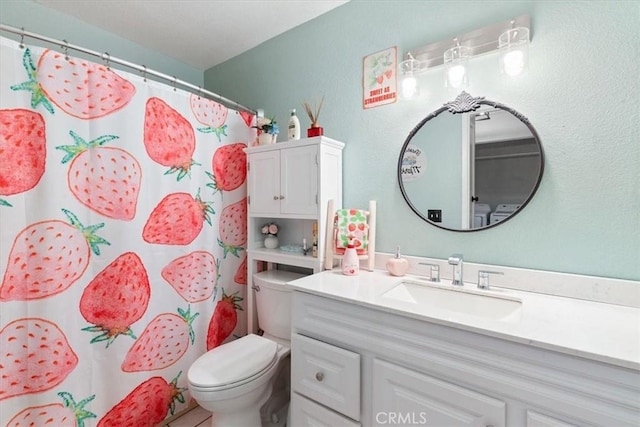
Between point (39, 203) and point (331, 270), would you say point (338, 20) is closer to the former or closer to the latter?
point (331, 270)

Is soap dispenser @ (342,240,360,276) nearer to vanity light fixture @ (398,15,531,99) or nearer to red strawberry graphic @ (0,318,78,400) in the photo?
vanity light fixture @ (398,15,531,99)

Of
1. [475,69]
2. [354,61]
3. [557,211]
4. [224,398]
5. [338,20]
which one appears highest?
[338,20]

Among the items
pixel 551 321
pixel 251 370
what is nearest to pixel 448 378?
pixel 551 321

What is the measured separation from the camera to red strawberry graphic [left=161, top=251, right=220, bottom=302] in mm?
1651

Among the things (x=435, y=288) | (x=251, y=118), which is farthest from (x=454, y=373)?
(x=251, y=118)

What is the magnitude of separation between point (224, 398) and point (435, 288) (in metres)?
1.06

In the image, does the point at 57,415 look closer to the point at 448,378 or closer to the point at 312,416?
the point at 312,416

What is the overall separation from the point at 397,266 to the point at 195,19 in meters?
2.02

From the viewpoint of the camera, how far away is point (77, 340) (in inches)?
51.2

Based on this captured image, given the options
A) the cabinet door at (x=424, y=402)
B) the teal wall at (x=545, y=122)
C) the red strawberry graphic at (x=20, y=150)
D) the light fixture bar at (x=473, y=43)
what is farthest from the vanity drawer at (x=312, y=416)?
the light fixture bar at (x=473, y=43)

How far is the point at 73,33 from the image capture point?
6.14ft

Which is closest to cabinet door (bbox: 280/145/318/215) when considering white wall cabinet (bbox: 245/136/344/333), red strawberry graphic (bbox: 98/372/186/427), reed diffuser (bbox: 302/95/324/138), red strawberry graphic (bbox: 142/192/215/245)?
white wall cabinet (bbox: 245/136/344/333)

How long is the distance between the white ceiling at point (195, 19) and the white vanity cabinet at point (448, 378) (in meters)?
1.74

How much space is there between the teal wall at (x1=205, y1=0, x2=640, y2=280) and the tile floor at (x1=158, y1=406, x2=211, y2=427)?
144 cm
